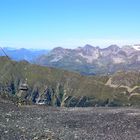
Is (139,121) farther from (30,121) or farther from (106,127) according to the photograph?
(30,121)

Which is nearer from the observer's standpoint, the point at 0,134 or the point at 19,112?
the point at 0,134

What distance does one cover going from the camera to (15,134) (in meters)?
19.3

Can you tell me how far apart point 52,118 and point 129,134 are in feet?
20.1

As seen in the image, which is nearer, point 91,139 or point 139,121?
point 91,139

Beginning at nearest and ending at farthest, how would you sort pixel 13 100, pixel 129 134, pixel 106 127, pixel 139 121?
1. pixel 129 134
2. pixel 106 127
3. pixel 139 121
4. pixel 13 100

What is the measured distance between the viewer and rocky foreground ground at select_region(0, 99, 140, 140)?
776 inches

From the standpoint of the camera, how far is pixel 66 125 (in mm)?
23000

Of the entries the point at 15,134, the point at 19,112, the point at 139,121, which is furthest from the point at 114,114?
the point at 15,134

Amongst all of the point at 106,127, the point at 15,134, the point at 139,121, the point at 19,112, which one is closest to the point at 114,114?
the point at 139,121

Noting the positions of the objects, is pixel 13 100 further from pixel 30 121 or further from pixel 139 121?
pixel 139 121

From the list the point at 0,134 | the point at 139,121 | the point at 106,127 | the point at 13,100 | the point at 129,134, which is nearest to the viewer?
the point at 0,134

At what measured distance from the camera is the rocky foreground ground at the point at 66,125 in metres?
19.7

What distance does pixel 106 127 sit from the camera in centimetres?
2259

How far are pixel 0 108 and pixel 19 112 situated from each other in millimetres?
1560
